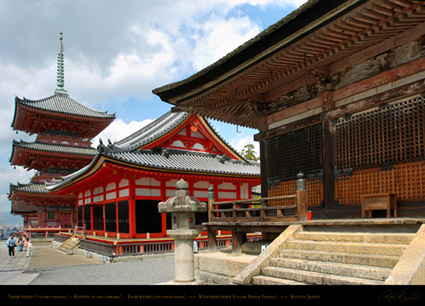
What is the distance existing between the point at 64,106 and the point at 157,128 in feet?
61.8

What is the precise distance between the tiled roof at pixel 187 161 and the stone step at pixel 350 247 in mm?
11515

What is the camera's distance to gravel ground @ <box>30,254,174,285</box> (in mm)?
11938

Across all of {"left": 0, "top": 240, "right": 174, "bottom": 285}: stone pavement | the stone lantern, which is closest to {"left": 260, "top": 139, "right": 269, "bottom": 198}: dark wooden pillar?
the stone lantern

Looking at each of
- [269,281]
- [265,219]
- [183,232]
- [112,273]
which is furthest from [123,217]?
[269,281]

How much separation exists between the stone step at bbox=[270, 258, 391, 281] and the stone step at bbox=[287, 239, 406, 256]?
1.31 feet

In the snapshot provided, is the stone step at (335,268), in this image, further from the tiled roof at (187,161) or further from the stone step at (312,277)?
the tiled roof at (187,161)

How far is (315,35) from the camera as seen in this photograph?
319 inches

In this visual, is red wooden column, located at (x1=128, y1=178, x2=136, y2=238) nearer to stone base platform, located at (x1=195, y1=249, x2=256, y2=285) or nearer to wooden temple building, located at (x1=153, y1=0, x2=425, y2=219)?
wooden temple building, located at (x1=153, y1=0, x2=425, y2=219)

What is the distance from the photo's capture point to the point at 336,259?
6539 millimetres

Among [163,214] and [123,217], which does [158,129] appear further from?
[123,217]

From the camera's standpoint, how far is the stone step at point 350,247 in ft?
19.7
